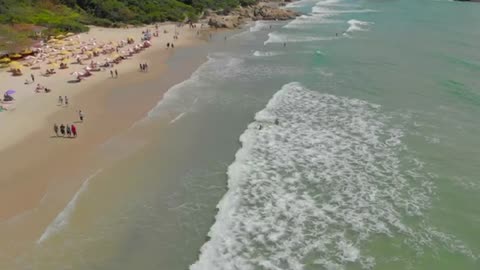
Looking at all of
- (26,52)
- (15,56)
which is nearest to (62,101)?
(15,56)

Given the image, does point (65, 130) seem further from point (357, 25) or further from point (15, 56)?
point (357, 25)

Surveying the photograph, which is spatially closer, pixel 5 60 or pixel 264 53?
pixel 5 60

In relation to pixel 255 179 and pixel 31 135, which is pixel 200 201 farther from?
pixel 31 135

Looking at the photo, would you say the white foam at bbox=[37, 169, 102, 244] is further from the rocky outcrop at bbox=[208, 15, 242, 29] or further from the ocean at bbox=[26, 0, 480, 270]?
the rocky outcrop at bbox=[208, 15, 242, 29]

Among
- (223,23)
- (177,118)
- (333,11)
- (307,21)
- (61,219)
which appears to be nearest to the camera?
(61,219)

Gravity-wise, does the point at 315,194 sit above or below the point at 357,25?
below

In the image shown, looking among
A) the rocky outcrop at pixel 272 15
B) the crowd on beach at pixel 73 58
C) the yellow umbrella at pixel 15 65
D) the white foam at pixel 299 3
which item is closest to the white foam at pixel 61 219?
the crowd on beach at pixel 73 58
